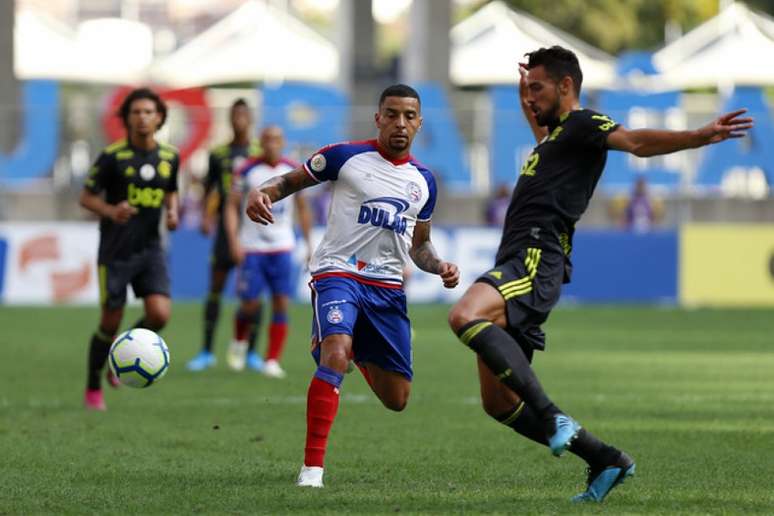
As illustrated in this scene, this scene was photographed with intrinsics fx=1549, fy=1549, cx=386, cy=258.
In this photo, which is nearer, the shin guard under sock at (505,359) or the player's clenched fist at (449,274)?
the shin guard under sock at (505,359)

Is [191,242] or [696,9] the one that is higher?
[696,9]

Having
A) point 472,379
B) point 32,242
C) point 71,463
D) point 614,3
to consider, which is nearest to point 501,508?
point 71,463

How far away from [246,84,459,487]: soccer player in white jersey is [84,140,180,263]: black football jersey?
3717 mm

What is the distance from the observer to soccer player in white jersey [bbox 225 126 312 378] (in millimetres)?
14336

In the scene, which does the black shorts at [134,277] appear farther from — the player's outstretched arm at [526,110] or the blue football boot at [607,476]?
the blue football boot at [607,476]

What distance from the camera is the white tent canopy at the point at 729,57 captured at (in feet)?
125

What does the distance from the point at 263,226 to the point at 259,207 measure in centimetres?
692

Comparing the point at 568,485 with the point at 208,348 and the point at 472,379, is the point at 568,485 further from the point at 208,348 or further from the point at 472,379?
the point at 208,348

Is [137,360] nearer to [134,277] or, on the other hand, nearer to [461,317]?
[134,277]

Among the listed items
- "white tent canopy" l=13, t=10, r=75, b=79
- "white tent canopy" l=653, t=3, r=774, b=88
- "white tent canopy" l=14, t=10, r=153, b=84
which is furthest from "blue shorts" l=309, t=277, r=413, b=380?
"white tent canopy" l=13, t=10, r=75, b=79

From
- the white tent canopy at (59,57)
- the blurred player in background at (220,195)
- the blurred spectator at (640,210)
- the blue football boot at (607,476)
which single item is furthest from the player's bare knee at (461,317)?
the white tent canopy at (59,57)

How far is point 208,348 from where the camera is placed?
15.3m

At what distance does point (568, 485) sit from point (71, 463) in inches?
110

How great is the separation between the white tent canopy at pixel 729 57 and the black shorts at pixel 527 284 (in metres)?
30.5
